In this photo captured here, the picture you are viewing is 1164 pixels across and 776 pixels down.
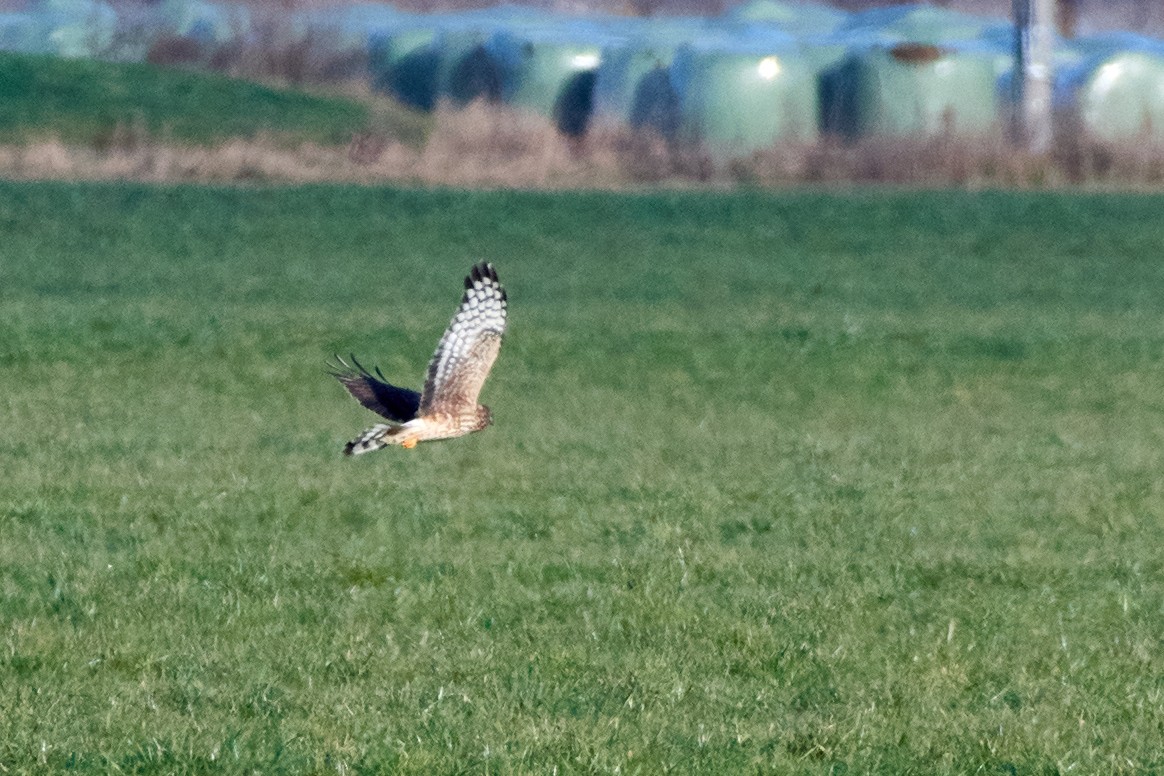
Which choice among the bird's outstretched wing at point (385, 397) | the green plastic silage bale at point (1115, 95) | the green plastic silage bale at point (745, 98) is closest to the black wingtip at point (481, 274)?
the bird's outstretched wing at point (385, 397)

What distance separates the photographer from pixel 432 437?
9.48 metres

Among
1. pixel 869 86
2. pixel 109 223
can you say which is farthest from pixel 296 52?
pixel 109 223

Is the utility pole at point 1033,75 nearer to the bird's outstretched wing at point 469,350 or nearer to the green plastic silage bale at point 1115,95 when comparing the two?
the green plastic silage bale at point 1115,95

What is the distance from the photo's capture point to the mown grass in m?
42.2

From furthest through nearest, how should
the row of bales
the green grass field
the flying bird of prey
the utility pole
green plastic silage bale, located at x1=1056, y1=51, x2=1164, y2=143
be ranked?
the row of bales, green plastic silage bale, located at x1=1056, y1=51, x2=1164, y2=143, the utility pole, the flying bird of prey, the green grass field

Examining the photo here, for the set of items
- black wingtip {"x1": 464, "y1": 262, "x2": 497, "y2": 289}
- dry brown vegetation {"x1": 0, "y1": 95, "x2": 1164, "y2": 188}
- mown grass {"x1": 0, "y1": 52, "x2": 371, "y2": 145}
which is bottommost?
dry brown vegetation {"x1": 0, "y1": 95, "x2": 1164, "y2": 188}

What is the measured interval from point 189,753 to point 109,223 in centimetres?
2668

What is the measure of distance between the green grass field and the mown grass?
13.1m

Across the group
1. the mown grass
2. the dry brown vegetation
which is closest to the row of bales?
the dry brown vegetation

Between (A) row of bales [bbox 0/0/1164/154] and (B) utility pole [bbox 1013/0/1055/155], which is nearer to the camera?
(B) utility pole [bbox 1013/0/1055/155]

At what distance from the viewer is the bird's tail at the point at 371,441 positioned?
29.5 ft

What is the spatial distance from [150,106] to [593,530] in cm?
3376

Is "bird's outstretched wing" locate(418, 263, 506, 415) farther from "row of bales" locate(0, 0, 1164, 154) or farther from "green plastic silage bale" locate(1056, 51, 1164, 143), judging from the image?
"green plastic silage bale" locate(1056, 51, 1164, 143)

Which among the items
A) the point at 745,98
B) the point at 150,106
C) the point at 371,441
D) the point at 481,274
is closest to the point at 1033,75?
the point at 745,98
